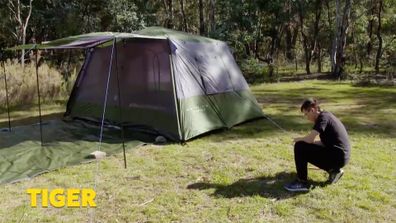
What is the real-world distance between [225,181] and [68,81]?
663cm

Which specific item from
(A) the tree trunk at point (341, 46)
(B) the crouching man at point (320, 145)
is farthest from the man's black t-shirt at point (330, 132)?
(A) the tree trunk at point (341, 46)

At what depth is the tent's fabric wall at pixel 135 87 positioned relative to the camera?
5.39 metres

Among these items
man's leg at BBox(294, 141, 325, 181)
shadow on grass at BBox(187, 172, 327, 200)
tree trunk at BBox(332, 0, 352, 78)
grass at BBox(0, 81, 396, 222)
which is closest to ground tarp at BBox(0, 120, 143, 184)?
grass at BBox(0, 81, 396, 222)

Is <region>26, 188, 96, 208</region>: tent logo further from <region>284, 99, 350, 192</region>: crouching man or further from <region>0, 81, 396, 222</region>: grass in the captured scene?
<region>284, 99, 350, 192</region>: crouching man

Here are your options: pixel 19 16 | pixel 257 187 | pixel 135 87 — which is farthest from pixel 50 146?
pixel 19 16

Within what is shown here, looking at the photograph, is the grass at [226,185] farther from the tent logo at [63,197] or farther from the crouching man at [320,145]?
the crouching man at [320,145]

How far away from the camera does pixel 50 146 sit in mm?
4984

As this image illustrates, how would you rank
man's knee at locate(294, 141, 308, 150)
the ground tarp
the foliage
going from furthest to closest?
the foliage < the ground tarp < man's knee at locate(294, 141, 308, 150)

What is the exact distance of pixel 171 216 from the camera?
309 cm

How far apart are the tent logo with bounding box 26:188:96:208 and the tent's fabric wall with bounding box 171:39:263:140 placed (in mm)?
1891

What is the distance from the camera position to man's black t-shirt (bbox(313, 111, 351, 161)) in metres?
3.35

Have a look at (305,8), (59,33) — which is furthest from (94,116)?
(305,8)

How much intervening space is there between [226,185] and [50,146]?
2542 mm

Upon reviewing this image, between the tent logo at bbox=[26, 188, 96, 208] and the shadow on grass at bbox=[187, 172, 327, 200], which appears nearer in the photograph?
the tent logo at bbox=[26, 188, 96, 208]
